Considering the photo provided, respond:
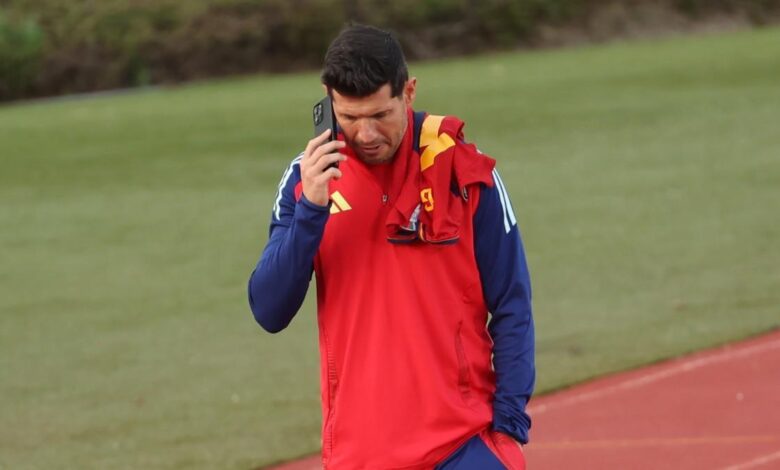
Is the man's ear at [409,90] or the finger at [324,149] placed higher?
the man's ear at [409,90]

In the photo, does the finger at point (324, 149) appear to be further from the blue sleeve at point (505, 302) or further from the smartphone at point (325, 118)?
the blue sleeve at point (505, 302)

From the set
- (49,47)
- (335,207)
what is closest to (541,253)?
(335,207)

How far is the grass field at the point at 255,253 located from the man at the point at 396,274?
3897 millimetres

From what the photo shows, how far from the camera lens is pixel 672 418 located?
8062 millimetres

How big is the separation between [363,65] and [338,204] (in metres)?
0.38

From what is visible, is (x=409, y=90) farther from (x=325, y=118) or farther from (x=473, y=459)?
(x=473, y=459)

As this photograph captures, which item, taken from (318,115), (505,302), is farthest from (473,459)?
(318,115)

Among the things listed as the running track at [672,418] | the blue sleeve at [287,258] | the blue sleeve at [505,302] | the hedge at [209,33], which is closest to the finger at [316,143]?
the blue sleeve at [287,258]

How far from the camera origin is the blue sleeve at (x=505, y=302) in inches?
163

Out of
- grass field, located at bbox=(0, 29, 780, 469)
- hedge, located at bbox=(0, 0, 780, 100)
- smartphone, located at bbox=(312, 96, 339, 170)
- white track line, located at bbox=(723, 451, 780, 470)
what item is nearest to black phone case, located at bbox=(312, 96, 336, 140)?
smartphone, located at bbox=(312, 96, 339, 170)

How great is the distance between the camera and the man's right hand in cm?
384

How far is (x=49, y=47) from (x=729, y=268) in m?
29.9

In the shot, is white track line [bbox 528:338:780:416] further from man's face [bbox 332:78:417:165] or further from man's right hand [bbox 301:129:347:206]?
man's right hand [bbox 301:129:347:206]

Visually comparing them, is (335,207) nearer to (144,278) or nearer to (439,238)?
(439,238)
